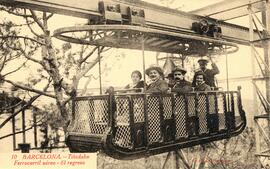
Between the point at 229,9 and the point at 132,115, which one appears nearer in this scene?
the point at 132,115

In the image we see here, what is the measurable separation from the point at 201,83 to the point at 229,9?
2762 millimetres

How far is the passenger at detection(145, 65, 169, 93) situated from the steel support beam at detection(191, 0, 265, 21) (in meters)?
3.78

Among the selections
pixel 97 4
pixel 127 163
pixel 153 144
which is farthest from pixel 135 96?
pixel 127 163

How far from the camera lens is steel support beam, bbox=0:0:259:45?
5.11 m

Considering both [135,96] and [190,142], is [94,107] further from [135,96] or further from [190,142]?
[190,142]

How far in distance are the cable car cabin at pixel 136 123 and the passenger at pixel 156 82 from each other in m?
0.14

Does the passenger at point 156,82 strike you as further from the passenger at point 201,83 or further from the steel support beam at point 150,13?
the passenger at point 201,83

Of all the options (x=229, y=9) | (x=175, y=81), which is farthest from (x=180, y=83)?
(x=229, y=9)

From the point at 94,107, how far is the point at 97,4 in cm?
163

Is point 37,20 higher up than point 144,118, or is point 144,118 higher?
point 37,20

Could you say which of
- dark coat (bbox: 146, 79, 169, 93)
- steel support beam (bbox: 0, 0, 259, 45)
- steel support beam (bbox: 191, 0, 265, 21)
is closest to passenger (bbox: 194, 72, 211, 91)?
steel support beam (bbox: 0, 0, 259, 45)

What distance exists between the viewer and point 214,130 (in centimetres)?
745

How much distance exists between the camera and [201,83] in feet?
24.9

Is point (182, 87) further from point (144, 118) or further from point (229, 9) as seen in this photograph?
point (229, 9)
